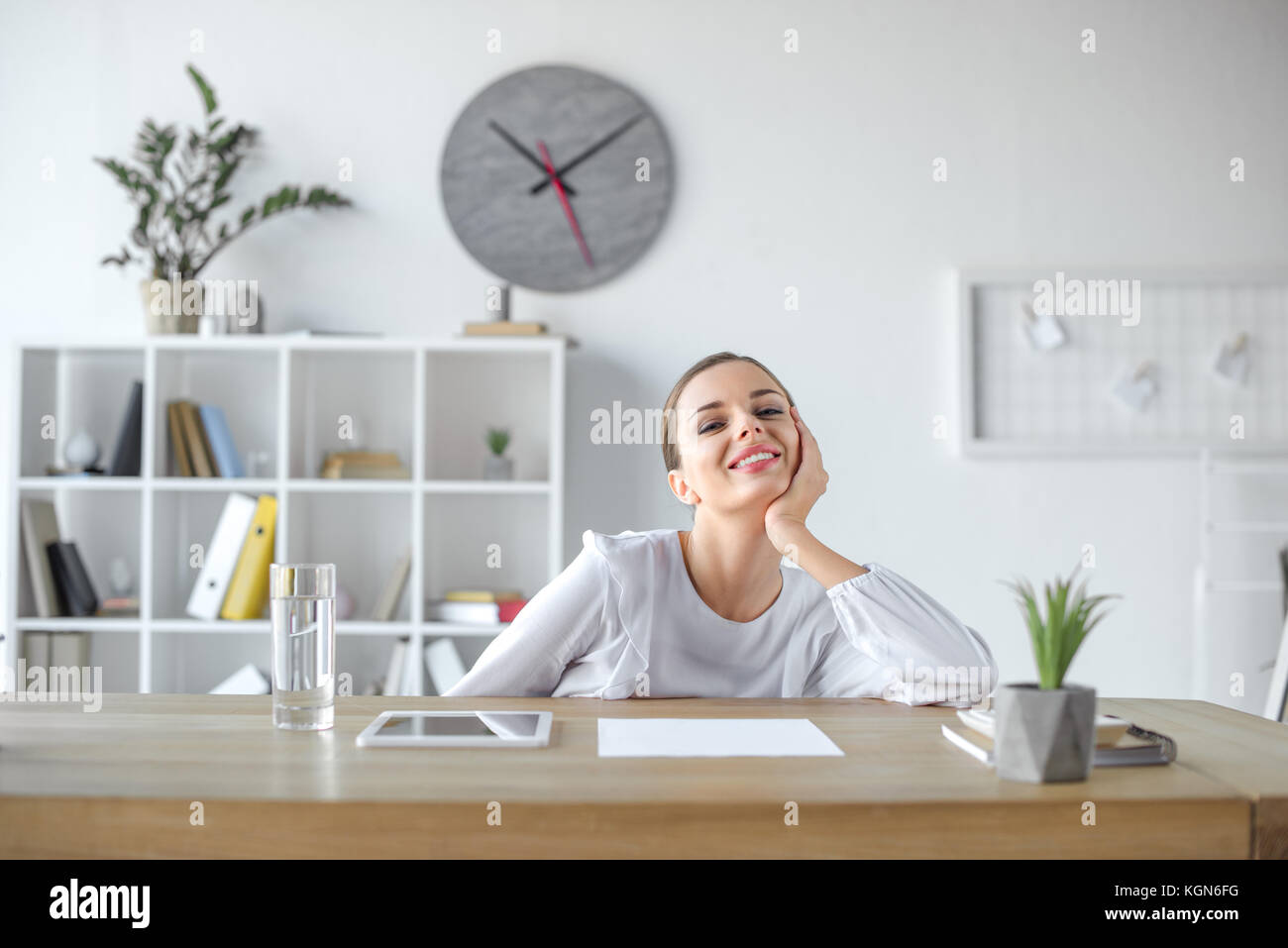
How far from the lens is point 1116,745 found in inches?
38.4

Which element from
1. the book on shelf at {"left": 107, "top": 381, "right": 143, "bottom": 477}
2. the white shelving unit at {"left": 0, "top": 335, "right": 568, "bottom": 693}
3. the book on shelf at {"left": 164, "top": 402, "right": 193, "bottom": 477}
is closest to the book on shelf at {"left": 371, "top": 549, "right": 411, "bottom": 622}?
the white shelving unit at {"left": 0, "top": 335, "right": 568, "bottom": 693}

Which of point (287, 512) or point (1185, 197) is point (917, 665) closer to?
point (287, 512)

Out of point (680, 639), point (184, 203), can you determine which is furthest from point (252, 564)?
point (680, 639)

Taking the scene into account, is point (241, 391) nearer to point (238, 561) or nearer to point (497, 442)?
point (238, 561)

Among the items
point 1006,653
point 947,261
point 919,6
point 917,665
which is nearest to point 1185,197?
point 947,261

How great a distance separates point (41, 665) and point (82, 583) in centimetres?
25

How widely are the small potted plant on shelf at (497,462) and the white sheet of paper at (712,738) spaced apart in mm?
1910

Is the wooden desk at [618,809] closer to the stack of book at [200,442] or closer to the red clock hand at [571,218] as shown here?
the stack of book at [200,442]

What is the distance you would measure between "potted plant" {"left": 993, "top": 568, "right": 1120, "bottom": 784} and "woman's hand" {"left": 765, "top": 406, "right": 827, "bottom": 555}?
0.56 meters

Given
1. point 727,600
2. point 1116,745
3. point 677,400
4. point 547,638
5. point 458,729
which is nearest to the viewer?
point 1116,745

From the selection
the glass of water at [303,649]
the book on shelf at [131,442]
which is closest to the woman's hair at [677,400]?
the glass of water at [303,649]

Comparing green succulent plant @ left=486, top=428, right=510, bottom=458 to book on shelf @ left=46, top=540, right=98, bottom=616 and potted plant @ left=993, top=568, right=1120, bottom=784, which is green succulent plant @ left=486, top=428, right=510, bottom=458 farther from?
potted plant @ left=993, top=568, right=1120, bottom=784

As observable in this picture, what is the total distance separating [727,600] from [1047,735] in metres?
0.74

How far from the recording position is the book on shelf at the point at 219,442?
300 centimetres
